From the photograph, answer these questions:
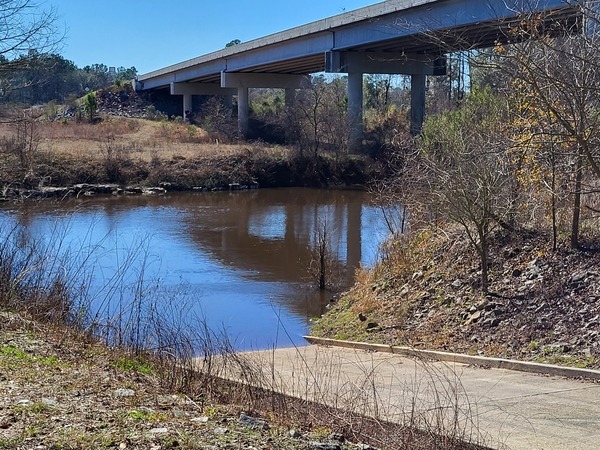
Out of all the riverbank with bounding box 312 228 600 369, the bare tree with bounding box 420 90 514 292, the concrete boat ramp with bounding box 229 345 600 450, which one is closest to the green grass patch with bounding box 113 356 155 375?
the concrete boat ramp with bounding box 229 345 600 450

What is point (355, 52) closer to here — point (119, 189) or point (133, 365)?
point (119, 189)

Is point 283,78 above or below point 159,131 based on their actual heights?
above

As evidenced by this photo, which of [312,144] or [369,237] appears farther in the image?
[312,144]

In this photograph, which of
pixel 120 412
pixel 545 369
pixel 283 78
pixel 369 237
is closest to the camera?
pixel 120 412

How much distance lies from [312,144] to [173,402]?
166 feet

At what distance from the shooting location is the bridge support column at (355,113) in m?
54.9

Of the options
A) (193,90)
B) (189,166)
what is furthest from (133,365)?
(193,90)

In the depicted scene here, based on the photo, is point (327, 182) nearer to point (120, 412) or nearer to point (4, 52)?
point (4, 52)

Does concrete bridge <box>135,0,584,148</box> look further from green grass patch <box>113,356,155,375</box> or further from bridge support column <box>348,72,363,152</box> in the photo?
green grass patch <box>113,356,155,375</box>

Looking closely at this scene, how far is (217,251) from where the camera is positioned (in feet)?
91.4

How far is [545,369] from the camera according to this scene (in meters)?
10.7

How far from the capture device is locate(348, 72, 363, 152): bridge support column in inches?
2163

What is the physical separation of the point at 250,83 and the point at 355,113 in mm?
16541

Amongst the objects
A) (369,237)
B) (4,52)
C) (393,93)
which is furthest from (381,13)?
(393,93)
